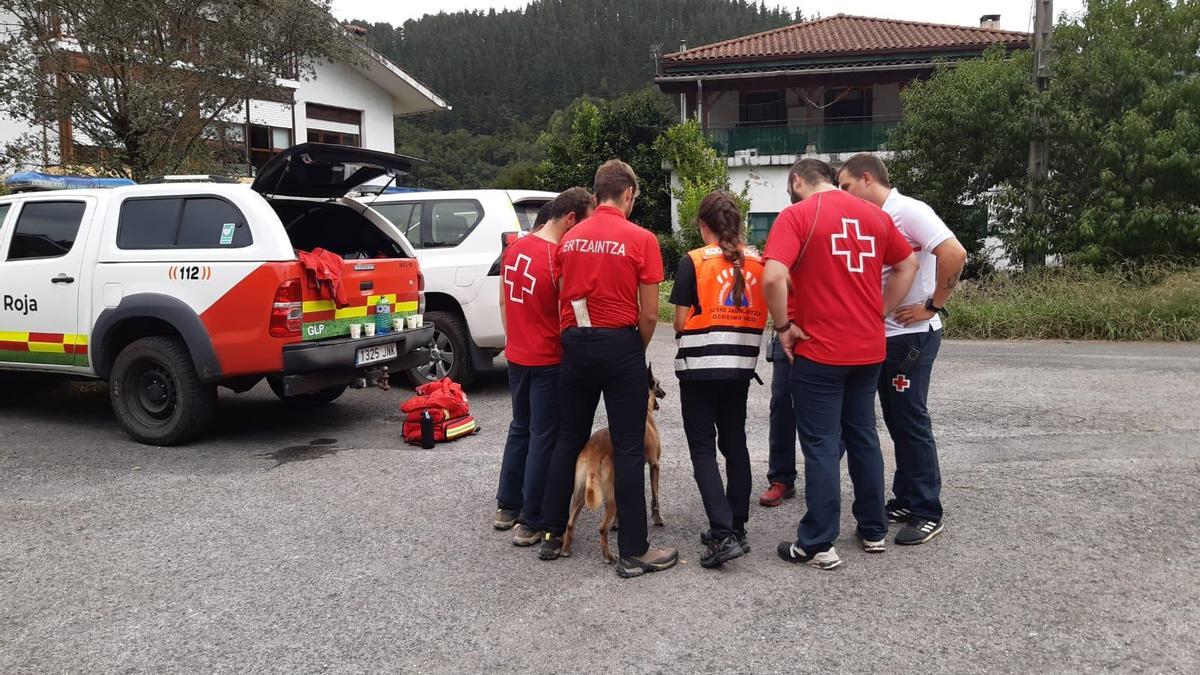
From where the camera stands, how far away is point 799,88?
25.4m

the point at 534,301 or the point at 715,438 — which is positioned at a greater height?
the point at 534,301

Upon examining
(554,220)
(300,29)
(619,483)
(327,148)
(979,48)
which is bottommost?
(619,483)

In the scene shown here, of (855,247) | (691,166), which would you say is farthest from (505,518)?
(691,166)

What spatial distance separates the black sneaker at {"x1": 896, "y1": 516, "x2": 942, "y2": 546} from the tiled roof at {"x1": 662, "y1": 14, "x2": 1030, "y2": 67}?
22.7 metres

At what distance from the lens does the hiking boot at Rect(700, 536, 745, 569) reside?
406cm

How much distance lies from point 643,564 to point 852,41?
82.9 ft

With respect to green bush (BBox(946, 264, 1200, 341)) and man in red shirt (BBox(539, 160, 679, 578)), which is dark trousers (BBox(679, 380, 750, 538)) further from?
green bush (BBox(946, 264, 1200, 341))

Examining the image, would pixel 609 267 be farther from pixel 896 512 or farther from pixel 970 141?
pixel 970 141

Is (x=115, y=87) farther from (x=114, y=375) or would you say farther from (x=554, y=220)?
(x=554, y=220)

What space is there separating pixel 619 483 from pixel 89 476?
3.83m

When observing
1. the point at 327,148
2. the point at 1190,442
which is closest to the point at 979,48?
the point at 1190,442

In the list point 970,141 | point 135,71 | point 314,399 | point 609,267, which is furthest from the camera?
point 970,141

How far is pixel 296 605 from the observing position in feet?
12.3

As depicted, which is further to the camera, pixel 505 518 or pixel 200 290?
pixel 200 290
